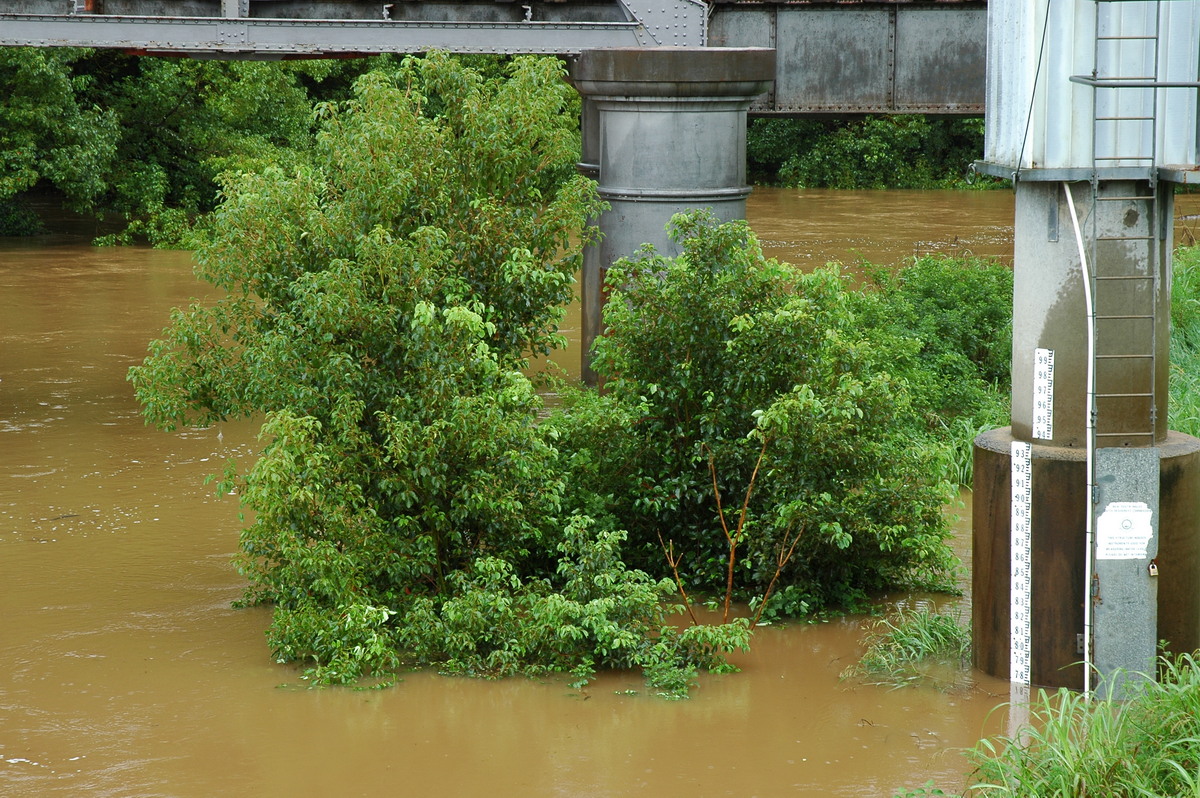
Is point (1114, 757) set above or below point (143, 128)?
below

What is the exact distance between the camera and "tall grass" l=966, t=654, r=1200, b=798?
6117 millimetres

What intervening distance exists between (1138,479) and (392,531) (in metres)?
4.15

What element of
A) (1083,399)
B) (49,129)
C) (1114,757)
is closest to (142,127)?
(49,129)

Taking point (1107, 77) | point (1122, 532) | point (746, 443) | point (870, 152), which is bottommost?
point (1122, 532)

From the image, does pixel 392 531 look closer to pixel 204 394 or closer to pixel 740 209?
Result: pixel 204 394

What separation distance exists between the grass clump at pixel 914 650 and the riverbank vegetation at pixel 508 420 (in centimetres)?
61

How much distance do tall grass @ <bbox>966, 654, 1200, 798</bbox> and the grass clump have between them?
1508 mm

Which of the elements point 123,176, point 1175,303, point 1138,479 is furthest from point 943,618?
point 123,176

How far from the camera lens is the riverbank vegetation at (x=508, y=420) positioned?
27.9 feet

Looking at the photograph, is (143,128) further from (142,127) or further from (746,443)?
(746,443)

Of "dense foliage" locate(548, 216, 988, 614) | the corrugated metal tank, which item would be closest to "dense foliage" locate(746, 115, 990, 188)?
"dense foliage" locate(548, 216, 988, 614)

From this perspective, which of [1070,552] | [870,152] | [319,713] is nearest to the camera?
[1070,552]

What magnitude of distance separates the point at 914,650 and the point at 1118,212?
2672 mm

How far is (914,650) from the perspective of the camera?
28.1 feet
